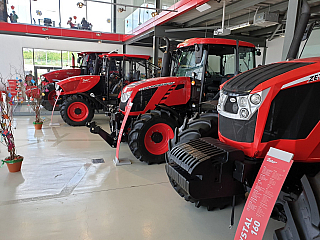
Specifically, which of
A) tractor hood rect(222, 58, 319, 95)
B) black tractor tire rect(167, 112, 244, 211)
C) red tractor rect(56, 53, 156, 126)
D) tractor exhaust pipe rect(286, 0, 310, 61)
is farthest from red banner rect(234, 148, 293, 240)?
Result: red tractor rect(56, 53, 156, 126)

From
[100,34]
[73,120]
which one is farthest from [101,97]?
[100,34]

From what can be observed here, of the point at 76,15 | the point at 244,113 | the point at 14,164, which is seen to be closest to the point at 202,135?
the point at 244,113

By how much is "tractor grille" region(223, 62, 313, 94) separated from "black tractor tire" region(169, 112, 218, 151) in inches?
21.8

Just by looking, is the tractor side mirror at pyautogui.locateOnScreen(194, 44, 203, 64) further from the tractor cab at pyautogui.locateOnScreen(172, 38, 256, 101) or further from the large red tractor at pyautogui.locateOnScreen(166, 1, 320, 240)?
the large red tractor at pyautogui.locateOnScreen(166, 1, 320, 240)

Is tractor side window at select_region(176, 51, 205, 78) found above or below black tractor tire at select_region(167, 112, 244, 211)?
above

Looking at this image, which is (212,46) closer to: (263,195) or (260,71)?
(260,71)

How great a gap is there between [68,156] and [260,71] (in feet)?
11.9

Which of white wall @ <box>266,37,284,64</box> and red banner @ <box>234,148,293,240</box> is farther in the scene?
white wall @ <box>266,37,284,64</box>

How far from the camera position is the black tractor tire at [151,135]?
3.79 metres

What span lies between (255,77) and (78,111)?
6.20m

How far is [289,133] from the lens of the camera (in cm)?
171

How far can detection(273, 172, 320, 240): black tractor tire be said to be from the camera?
1.29 metres

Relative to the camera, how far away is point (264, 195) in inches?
56.2

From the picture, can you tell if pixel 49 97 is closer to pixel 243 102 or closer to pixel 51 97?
pixel 51 97
